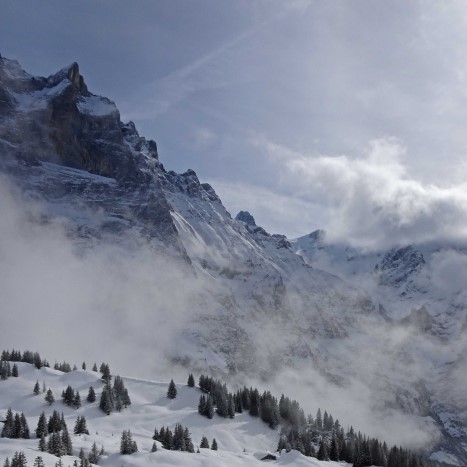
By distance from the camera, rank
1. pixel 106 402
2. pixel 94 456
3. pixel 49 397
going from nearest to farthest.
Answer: pixel 94 456, pixel 49 397, pixel 106 402

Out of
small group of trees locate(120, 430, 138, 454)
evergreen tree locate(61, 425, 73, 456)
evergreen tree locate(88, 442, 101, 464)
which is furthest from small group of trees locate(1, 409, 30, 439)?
small group of trees locate(120, 430, 138, 454)

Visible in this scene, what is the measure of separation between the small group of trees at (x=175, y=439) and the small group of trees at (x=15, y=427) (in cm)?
3087

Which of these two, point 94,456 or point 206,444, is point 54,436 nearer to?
point 94,456

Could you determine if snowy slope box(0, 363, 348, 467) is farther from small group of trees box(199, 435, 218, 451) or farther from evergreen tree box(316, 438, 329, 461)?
evergreen tree box(316, 438, 329, 461)

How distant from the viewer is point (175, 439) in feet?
552

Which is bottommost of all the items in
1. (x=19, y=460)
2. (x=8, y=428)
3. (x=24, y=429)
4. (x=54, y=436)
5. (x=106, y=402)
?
(x=19, y=460)

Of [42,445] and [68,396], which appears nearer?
[42,445]

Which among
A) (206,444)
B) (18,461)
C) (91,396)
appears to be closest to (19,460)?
(18,461)

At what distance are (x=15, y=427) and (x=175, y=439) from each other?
119 feet

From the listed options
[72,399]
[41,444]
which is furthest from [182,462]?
[72,399]

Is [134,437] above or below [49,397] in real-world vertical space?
below

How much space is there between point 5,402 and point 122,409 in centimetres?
3081

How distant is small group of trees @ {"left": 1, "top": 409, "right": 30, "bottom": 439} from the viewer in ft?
511

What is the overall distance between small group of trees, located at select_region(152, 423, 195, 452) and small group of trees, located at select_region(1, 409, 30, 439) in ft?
101
